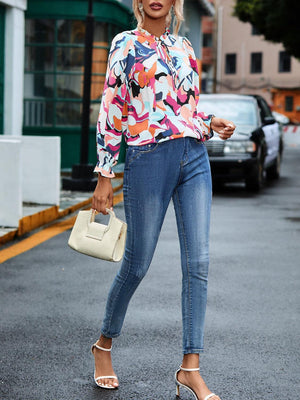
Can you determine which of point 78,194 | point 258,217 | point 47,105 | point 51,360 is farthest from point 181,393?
point 47,105

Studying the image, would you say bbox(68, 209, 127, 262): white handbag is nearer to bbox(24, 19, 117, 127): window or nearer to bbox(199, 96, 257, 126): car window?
bbox(199, 96, 257, 126): car window

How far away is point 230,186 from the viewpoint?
1465 centimetres

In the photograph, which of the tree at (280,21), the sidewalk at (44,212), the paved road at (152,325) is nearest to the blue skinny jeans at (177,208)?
the paved road at (152,325)

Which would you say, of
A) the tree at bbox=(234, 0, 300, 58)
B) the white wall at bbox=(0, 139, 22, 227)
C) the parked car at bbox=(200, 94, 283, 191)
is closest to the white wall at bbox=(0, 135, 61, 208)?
the white wall at bbox=(0, 139, 22, 227)

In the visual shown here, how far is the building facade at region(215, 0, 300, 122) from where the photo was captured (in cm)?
6594

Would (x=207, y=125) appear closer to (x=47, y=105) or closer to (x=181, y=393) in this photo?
(x=181, y=393)

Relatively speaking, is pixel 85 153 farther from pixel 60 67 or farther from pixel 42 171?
pixel 60 67

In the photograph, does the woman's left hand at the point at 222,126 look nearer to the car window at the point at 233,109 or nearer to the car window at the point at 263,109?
the car window at the point at 233,109

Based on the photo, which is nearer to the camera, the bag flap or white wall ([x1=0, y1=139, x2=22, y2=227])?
the bag flap

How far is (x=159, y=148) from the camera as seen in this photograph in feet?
11.2

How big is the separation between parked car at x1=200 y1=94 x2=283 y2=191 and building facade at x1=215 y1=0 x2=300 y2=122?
52116mm

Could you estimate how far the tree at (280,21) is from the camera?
28209 mm

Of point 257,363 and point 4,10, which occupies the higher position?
point 4,10

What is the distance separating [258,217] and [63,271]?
4295 mm
